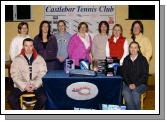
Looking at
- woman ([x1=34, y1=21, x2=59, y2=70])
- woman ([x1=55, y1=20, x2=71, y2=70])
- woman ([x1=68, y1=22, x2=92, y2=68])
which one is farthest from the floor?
woman ([x1=68, y1=22, x2=92, y2=68])

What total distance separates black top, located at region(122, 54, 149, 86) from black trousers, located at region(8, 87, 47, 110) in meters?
0.90

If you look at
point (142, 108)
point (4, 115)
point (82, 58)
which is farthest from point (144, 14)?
point (4, 115)

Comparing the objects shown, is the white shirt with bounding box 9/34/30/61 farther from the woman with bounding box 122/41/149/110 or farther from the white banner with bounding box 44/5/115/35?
the woman with bounding box 122/41/149/110

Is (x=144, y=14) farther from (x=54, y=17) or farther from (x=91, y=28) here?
(x=54, y=17)

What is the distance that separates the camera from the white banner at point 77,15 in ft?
13.8

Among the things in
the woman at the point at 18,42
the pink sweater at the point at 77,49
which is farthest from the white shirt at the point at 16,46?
the pink sweater at the point at 77,49

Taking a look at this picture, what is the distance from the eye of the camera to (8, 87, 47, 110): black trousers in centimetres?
326

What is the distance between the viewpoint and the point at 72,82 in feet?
10.2

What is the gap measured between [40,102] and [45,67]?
14.8 inches

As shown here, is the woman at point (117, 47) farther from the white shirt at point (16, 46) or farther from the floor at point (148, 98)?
the white shirt at point (16, 46)

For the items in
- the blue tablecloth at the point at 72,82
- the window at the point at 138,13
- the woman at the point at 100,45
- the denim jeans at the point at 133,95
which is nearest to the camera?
the blue tablecloth at the point at 72,82

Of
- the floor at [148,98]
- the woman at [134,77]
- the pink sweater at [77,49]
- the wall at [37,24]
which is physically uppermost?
the wall at [37,24]

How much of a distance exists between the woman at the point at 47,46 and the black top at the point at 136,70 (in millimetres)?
819

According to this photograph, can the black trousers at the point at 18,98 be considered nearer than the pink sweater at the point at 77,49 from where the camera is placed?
Yes
